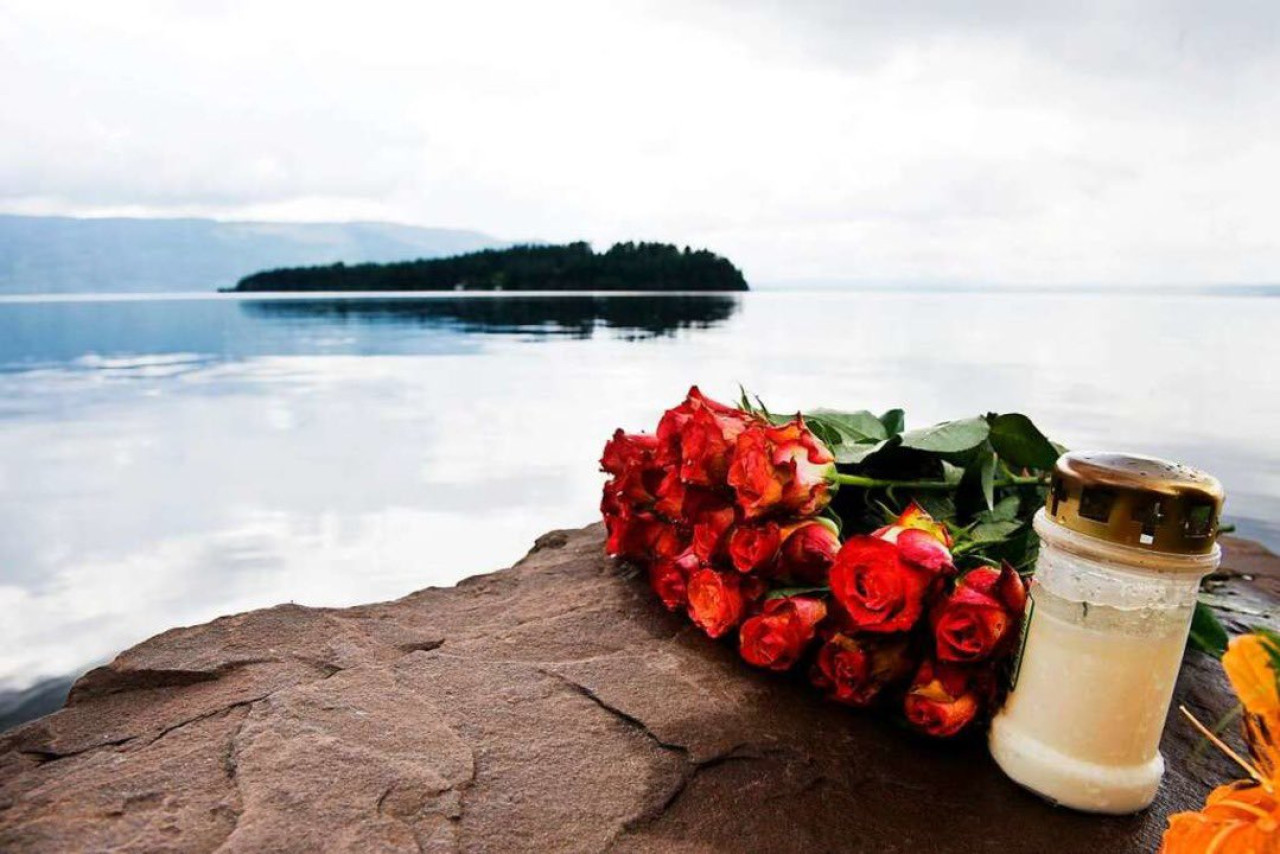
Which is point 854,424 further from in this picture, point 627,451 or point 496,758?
point 496,758

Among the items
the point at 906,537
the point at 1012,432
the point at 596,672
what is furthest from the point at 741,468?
the point at 1012,432

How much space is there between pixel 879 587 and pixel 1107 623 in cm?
34

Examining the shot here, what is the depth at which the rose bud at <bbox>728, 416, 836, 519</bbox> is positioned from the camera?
160cm

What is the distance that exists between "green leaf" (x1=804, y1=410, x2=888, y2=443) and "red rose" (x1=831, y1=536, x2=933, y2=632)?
69cm

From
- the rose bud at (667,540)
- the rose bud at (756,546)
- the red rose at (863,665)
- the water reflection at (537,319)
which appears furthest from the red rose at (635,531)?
the water reflection at (537,319)

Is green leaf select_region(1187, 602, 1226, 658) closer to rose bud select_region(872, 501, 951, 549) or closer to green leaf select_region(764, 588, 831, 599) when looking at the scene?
rose bud select_region(872, 501, 951, 549)

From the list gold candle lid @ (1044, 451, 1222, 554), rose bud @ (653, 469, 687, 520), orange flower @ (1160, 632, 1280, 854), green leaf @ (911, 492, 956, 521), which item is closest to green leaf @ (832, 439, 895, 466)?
green leaf @ (911, 492, 956, 521)

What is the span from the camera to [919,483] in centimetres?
184

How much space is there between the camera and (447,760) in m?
1.38

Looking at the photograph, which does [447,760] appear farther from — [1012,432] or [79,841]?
[1012,432]

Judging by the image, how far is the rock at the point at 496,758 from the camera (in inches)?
48.1

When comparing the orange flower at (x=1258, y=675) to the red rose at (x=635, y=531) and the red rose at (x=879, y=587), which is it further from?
the red rose at (x=635, y=531)

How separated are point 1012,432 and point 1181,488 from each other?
730mm

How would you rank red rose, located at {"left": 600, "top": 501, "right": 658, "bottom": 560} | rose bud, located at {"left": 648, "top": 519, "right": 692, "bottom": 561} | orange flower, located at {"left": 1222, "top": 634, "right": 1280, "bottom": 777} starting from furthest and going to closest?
red rose, located at {"left": 600, "top": 501, "right": 658, "bottom": 560} < rose bud, located at {"left": 648, "top": 519, "right": 692, "bottom": 561} < orange flower, located at {"left": 1222, "top": 634, "right": 1280, "bottom": 777}
